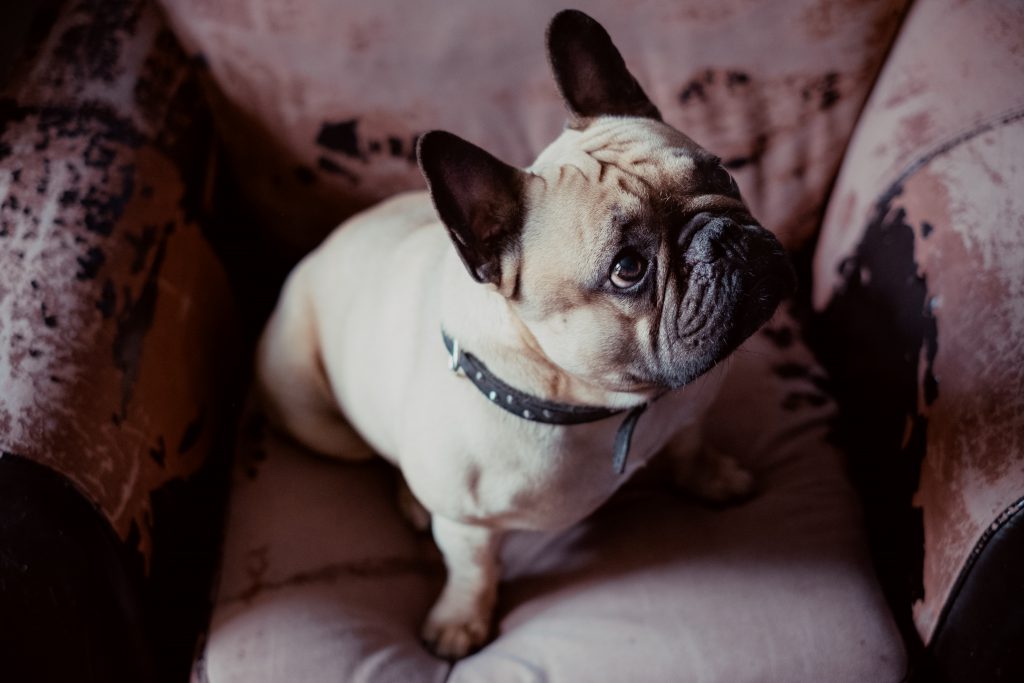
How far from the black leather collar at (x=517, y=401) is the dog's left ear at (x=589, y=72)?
336 mm

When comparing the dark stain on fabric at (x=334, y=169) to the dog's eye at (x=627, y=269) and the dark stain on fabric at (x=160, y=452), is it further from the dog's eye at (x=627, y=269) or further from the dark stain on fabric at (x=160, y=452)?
the dog's eye at (x=627, y=269)

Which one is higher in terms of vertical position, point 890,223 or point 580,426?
point 890,223

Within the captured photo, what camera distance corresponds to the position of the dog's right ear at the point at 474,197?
0.88 meters

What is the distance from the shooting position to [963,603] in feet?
3.51

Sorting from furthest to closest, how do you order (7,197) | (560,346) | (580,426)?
(7,197) → (580,426) → (560,346)

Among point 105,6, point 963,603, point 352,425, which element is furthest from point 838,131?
point 105,6

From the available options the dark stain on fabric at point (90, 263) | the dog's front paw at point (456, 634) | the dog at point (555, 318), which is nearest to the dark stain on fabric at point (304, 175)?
the dog at point (555, 318)

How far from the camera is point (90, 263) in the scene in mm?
1221

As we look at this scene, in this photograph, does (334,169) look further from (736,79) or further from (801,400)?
(801,400)

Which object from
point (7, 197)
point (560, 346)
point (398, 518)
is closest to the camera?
point (560, 346)

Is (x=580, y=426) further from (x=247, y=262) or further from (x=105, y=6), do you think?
(x=105, y=6)

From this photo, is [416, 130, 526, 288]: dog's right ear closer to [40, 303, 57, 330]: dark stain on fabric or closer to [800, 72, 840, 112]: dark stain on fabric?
[40, 303, 57, 330]: dark stain on fabric

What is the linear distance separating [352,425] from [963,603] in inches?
36.9

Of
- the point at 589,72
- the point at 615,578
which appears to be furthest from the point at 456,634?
the point at 589,72
